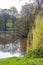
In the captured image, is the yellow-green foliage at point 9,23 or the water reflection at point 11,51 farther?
the yellow-green foliage at point 9,23

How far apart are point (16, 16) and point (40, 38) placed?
73.2 ft

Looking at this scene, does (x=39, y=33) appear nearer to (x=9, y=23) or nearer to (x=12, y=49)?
(x=12, y=49)

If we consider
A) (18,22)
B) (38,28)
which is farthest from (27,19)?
(38,28)

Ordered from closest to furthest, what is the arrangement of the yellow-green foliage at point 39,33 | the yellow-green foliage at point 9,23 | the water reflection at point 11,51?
the yellow-green foliage at point 39,33, the water reflection at point 11,51, the yellow-green foliage at point 9,23

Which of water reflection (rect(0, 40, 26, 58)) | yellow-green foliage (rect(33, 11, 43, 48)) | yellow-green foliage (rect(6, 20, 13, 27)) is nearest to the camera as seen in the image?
yellow-green foliage (rect(33, 11, 43, 48))

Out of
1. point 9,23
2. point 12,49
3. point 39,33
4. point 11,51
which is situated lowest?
point 12,49

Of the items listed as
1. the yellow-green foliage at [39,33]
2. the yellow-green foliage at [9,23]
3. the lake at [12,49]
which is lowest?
the lake at [12,49]

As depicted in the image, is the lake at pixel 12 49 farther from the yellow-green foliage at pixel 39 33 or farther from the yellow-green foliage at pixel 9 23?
the yellow-green foliage at pixel 39 33

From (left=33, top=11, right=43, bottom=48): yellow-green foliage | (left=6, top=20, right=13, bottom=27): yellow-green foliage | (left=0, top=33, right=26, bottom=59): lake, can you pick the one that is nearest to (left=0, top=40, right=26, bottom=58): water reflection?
(left=0, top=33, right=26, bottom=59): lake


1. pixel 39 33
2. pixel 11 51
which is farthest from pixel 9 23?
pixel 39 33

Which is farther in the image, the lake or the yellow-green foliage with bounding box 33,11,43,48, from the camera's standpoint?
the lake

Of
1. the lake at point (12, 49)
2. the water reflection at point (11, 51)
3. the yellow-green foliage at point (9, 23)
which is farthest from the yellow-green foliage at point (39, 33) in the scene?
the yellow-green foliage at point (9, 23)

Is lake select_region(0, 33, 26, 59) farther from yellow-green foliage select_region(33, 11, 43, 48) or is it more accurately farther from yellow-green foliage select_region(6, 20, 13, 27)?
yellow-green foliage select_region(33, 11, 43, 48)

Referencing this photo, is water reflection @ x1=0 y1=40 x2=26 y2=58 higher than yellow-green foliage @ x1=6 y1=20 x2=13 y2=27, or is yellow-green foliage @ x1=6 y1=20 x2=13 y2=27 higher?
yellow-green foliage @ x1=6 y1=20 x2=13 y2=27
